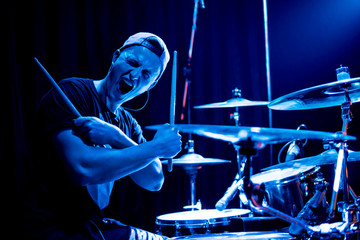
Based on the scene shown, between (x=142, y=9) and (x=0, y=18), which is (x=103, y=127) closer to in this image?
(x=0, y=18)

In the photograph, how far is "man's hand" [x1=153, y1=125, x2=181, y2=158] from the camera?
106 centimetres

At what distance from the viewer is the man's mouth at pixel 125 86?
137cm

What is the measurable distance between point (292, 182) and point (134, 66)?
1175mm

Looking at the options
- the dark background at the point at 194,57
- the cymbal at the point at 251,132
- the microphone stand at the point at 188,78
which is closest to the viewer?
the cymbal at the point at 251,132

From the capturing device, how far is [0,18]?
80.7 inches

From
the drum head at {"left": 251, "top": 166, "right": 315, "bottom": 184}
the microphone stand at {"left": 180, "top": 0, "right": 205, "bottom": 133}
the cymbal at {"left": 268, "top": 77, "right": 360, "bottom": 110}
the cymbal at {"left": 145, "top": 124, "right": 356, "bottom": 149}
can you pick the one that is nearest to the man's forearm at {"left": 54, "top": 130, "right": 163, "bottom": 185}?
the cymbal at {"left": 145, "top": 124, "right": 356, "bottom": 149}

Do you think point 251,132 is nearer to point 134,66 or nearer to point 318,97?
point 134,66

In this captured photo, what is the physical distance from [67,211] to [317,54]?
278cm

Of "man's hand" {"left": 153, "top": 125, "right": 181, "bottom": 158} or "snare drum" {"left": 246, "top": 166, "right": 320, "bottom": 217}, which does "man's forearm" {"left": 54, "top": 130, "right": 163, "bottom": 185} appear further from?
"snare drum" {"left": 246, "top": 166, "right": 320, "bottom": 217}

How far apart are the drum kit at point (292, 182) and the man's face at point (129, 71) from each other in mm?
586

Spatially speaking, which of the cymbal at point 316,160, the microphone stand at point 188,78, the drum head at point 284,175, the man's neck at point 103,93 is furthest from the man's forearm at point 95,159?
the microphone stand at point 188,78

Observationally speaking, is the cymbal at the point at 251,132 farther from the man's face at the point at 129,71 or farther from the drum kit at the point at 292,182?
the man's face at the point at 129,71

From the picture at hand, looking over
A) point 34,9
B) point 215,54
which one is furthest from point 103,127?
point 215,54

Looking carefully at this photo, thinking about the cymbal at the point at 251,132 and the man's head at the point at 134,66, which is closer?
the cymbal at the point at 251,132
